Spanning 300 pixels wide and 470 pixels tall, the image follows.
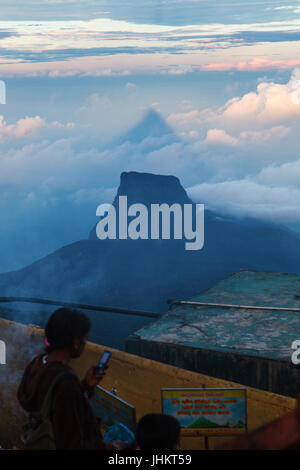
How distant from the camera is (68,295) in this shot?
112 m

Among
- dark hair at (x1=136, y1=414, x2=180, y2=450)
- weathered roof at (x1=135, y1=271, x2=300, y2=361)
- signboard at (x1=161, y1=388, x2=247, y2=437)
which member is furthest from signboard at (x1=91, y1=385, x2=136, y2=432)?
weathered roof at (x1=135, y1=271, x2=300, y2=361)

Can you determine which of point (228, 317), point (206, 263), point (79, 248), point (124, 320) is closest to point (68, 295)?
point (79, 248)

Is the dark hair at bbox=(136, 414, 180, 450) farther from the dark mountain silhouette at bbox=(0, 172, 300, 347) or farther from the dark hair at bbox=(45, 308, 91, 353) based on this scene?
the dark mountain silhouette at bbox=(0, 172, 300, 347)

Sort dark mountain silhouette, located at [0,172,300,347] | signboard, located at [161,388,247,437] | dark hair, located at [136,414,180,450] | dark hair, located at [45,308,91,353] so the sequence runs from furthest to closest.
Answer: dark mountain silhouette, located at [0,172,300,347]
signboard, located at [161,388,247,437]
dark hair, located at [45,308,91,353]
dark hair, located at [136,414,180,450]

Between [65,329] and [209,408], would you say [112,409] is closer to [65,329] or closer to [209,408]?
[209,408]

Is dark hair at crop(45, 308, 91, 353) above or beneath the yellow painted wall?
above

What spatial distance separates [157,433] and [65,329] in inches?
31.0

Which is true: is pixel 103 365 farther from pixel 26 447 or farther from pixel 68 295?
pixel 68 295

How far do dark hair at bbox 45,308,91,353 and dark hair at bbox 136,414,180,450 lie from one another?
626 millimetres

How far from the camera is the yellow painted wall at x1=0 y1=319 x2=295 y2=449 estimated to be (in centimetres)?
436

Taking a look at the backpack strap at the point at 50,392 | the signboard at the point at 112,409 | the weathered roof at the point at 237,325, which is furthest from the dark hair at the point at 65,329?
the weathered roof at the point at 237,325

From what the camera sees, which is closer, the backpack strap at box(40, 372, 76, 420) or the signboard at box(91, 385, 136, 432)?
the backpack strap at box(40, 372, 76, 420)

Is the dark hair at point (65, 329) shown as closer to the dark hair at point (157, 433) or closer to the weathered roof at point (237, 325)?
the dark hair at point (157, 433)

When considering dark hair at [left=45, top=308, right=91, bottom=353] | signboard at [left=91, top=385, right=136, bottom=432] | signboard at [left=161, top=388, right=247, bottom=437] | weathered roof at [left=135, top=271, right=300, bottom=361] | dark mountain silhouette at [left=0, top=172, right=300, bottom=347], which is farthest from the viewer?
dark mountain silhouette at [left=0, top=172, right=300, bottom=347]
